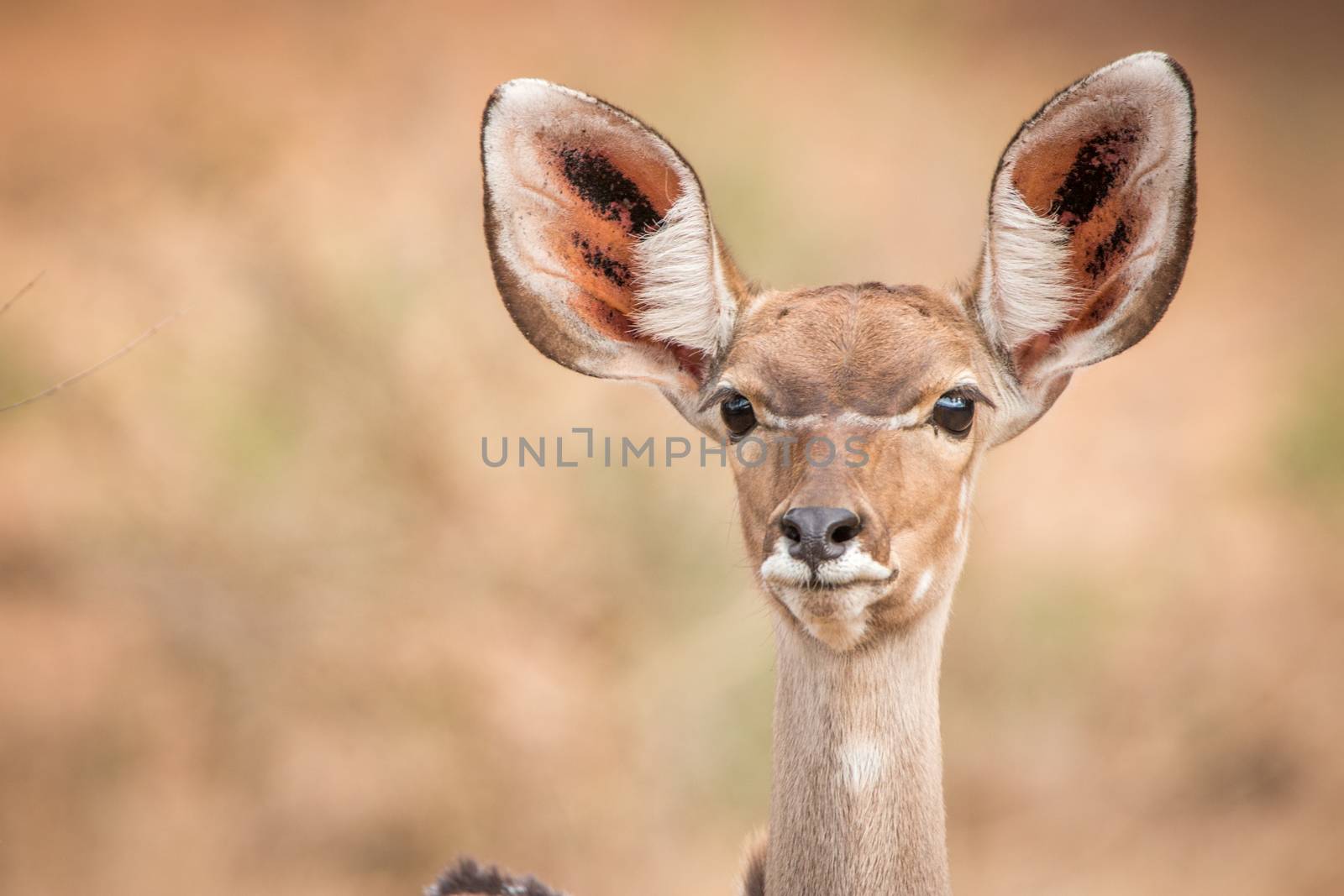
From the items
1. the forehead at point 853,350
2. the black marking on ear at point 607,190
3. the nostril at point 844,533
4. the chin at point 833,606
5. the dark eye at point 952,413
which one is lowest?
the chin at point 833,606

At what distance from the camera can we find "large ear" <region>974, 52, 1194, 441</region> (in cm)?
326

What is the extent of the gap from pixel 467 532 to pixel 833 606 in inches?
201

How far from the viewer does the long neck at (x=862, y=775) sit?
3234 mm

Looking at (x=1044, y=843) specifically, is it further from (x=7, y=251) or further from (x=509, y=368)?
(x=7, y=251)

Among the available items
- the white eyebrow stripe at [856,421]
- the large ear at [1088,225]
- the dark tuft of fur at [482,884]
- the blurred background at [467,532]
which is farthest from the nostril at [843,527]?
the blurred background at [467,532]

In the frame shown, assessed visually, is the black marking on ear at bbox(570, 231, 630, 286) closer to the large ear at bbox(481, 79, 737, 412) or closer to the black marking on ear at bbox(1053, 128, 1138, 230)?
the large ear at bbox(481, 79, 737, 412)

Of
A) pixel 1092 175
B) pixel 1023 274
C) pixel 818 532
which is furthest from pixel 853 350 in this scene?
pixel 1092 175

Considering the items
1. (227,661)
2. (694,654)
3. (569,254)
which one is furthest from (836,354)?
(227,661)

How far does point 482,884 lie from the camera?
444cm

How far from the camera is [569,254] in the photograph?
3688 millimetres

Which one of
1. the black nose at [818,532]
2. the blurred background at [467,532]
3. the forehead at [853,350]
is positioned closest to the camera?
the black nose at [818,532]

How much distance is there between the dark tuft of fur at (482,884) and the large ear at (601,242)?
63.8 inches

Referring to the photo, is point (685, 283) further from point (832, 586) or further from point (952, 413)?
point (832, 586)

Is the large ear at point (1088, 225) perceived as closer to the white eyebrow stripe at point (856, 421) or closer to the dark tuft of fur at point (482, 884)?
the white eyebrow stripe at point (856, 421)
